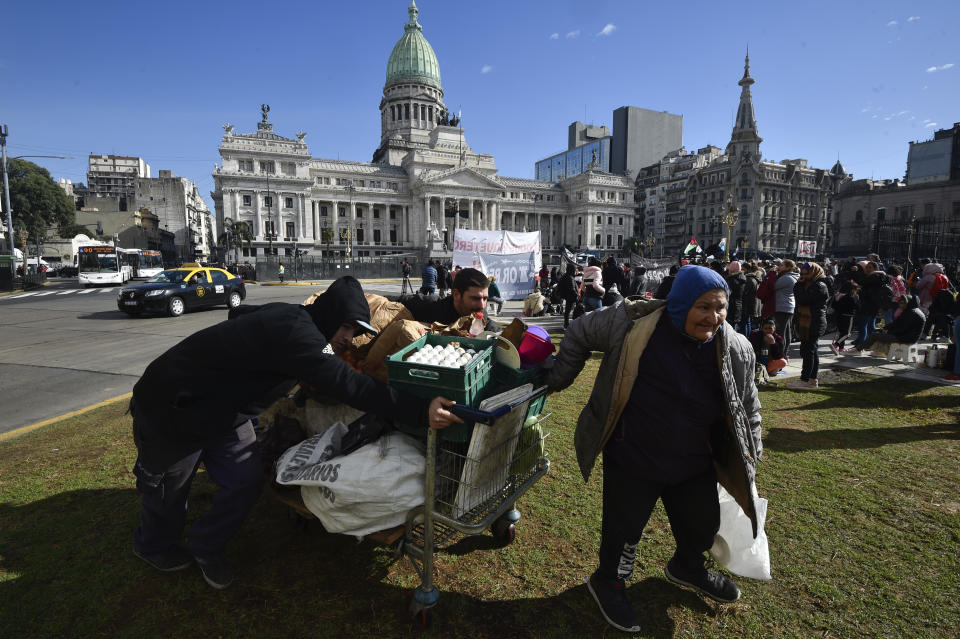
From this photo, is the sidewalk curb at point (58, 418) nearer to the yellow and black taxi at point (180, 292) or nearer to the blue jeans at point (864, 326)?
the yellow and black taxi at point (180, 292)

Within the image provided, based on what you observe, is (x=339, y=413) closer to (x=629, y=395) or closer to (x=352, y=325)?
(x=352, y=325)

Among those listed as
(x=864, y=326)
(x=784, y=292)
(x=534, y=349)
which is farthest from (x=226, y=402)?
(x=864, y=326)

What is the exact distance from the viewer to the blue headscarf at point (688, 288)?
2225mm

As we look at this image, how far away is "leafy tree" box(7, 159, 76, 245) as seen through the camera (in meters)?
44.0

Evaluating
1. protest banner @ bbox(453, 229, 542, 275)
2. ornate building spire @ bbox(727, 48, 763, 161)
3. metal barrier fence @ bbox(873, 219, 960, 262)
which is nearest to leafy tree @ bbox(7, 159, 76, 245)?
protest banner @ bbox(453, 229, 542, 275)

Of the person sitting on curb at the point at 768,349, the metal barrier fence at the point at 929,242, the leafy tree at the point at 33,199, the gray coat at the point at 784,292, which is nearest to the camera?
the person sitting on curb at the point at 768,349

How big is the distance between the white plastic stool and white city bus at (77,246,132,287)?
3641 cm

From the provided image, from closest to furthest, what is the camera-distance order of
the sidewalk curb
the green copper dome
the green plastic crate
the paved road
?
1. the green plastic crate
2. the sidewalk curb
3. the paved road
4. the green copper dome

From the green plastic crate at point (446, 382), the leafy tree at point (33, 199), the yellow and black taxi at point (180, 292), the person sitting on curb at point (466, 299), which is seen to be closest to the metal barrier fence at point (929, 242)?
the yellow and black taxi at point (180, 292)

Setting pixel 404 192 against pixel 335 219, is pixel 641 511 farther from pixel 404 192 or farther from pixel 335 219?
pixel 404 192

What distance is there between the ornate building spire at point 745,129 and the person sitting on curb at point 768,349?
80.1m

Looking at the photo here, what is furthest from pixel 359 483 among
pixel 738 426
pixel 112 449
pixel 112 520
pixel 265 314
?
pixel 112 449

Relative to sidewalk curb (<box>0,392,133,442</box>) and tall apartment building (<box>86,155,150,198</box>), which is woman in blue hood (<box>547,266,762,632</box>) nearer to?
sidewalk curb (<box>0,392,133,442</box>)

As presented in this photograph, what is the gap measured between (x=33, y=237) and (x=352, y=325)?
215 feet
